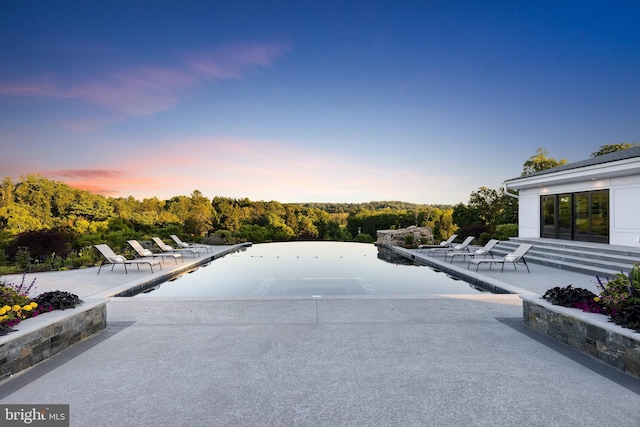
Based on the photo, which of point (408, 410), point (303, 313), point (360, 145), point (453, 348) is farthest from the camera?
point (360, 145)

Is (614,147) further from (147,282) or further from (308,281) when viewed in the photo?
(147,282)

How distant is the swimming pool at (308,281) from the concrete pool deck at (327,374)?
2148 millimetres

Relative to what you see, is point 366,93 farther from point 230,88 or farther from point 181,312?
point 181,312

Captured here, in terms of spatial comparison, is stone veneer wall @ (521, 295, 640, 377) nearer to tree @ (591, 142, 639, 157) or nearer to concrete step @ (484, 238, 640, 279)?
concrete step @ (484, 238, 640, 279)

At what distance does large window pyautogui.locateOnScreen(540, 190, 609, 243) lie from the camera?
37.8 feet

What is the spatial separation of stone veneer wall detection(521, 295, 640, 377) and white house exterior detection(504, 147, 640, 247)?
7.93 meters

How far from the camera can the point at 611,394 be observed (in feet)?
8.57

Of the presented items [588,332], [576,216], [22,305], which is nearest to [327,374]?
[588,332]

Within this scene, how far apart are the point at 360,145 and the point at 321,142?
1.93m

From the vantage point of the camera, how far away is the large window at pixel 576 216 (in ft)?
37.8

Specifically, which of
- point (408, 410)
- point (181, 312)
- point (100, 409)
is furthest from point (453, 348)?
point (181, 312)

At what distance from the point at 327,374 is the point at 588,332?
8.10 ft

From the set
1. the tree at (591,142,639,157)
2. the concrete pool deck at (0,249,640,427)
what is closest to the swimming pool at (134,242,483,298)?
the concrete pool deck at (0,249,640,427)

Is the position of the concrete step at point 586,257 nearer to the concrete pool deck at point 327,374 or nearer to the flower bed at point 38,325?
the concrete pool deck at point 327,374
